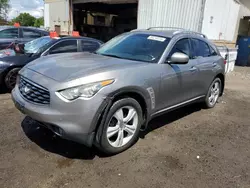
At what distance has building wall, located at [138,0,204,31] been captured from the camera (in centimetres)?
1045

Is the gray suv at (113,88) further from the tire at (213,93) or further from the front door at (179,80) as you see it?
the tire at (213,93)

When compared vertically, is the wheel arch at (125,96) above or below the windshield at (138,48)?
below

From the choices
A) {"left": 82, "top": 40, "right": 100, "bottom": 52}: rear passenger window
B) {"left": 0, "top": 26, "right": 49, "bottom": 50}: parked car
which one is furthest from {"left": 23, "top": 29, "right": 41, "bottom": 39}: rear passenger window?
{"left": 82, "top": 40, "right": 100, "bottom": 52}: rear passenger window

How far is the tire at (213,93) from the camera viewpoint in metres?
5.23

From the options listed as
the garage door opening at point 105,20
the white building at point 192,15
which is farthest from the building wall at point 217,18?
the garage door opening at point 105,20

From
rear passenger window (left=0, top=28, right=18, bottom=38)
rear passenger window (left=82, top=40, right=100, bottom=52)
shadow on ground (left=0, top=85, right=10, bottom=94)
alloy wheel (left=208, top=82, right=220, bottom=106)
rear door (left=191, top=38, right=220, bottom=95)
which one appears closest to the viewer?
rear door (left=191, top=38, right=220, bottom=95)

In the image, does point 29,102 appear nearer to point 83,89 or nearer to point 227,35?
point 83,89

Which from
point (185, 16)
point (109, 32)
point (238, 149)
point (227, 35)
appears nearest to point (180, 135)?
point (238, 149)

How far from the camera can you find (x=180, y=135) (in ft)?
13.1

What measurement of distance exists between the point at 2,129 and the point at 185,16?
372 inches

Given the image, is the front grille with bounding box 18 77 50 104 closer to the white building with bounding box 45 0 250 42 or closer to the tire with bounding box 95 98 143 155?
the tire with bounding box 95 98 143 155

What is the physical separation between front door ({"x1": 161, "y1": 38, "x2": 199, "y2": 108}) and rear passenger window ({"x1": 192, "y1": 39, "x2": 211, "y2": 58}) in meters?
0.25

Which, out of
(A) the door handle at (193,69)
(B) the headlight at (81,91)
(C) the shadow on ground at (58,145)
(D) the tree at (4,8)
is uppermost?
(D) the tree at (4,8)

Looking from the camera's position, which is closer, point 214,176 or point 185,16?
point 214,176
